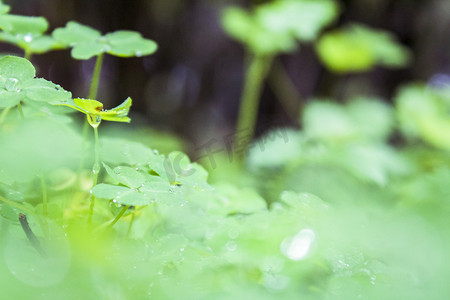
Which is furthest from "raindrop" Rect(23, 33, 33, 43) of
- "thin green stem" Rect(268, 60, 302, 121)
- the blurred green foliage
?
"thin green stem" Rect(268, 60, 302, 121)

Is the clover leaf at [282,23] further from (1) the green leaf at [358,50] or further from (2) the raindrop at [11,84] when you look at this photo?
(2) the raindrop at [11,84]

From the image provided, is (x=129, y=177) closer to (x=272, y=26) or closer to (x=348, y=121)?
(x=272, y=26)

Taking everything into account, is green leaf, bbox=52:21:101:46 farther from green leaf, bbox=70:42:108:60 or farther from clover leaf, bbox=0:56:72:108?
clover leaf, bbox=0:56:72:108

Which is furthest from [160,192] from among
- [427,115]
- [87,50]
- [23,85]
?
[427,115]

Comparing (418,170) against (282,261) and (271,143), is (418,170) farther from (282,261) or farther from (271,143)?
(282,261)

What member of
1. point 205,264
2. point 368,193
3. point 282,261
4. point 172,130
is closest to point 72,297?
point 205,264

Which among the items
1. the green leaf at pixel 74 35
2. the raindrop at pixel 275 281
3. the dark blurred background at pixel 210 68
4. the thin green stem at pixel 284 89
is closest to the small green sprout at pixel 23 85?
the green leaf at pixel 74 35
